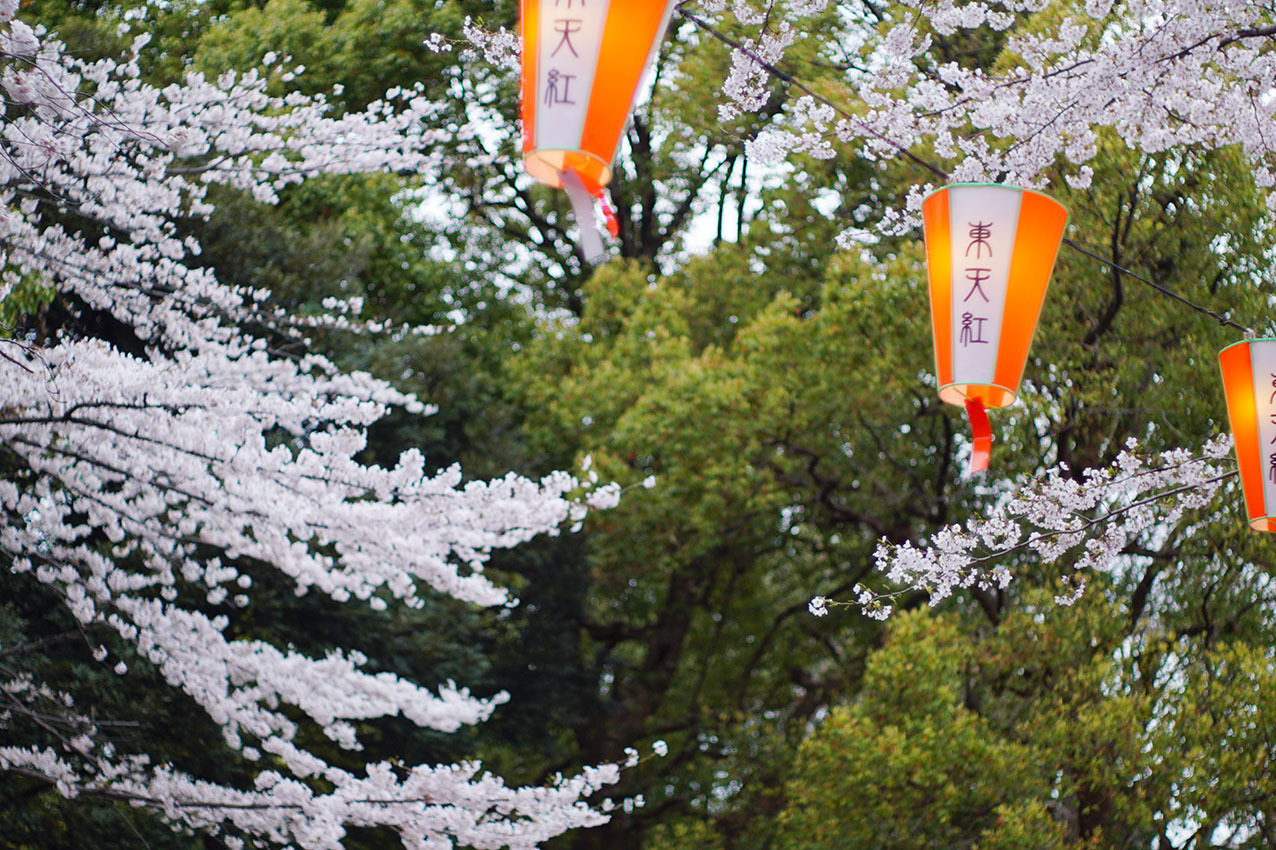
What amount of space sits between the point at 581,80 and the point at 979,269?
5.14 feet

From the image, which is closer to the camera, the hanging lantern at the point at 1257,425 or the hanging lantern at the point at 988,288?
the hanging lantern at the point at 988,288

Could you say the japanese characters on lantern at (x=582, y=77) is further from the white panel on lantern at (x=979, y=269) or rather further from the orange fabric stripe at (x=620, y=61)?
the white panel on lantern at (x=979, y=269)

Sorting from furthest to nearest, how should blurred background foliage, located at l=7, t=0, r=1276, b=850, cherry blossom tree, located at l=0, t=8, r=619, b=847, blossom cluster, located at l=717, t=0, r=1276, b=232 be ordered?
1. blurred background foliage, located at l=7, t=0, r=1276, b=850
2. cherry blossom tree, located at l=0, t=8, r=619, b=847
3. blossom cluster, located at l=717, t=0, r=1276, b=232

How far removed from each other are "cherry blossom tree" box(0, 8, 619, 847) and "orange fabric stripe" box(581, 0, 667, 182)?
2.30 metres

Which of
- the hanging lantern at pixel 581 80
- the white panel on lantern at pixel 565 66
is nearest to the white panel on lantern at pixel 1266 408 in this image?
the hanging lantern at pixel 581 80

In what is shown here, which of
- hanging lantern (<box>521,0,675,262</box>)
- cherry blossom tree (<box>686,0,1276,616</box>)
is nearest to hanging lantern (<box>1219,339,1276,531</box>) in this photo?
cherry blossom tree (<box>686,0,1276,616</box>)

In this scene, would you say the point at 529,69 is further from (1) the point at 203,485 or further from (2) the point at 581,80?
(1) the point at 203,485

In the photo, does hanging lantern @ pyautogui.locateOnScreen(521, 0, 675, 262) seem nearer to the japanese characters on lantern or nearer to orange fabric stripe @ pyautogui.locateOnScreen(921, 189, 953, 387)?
the japanese characters on lantern

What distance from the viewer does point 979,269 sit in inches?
144

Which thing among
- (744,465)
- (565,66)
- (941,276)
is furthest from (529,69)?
(744,465)

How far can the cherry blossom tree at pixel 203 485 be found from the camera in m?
4.53

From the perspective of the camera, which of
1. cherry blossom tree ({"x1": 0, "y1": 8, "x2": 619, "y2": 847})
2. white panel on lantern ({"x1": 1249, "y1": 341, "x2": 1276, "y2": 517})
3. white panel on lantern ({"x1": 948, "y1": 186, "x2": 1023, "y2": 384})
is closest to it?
white panel on lantern ({"x1": 948, "y1": 186, "x2": 1023, "y2": 384})

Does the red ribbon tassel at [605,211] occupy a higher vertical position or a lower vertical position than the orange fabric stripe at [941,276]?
lower

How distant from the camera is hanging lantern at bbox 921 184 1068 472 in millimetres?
3637
